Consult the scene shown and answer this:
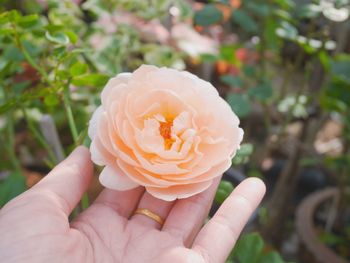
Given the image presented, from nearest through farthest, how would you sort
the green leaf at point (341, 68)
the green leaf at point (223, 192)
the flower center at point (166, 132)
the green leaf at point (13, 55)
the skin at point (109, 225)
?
the skin at point (109, 225), the flower center at point (166, 132), the green leaf at point (223, 192), the green leaf at point (13, 55), the green leaf at point (341, 68)

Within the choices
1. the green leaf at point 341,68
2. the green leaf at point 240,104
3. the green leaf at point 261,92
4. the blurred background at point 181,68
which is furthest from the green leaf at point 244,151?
the green leaf at point 341,68

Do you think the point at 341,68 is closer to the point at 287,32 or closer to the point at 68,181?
the point at 287,32

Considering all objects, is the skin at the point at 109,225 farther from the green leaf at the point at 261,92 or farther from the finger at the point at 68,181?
the green leaf at the point at 261,92

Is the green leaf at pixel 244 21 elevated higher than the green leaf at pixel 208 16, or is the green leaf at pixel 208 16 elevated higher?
the green leaf at pixel 208 16

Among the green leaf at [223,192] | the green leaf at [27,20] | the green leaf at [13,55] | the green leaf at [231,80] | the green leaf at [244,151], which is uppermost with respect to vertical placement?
the green leaf at [27,20]

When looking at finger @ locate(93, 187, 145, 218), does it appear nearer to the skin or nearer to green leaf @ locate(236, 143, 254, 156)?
the skin

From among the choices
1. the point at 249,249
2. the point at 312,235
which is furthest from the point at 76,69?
the point at 312,235

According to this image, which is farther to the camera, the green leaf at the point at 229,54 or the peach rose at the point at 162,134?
the green leaf at the point at 229,54
